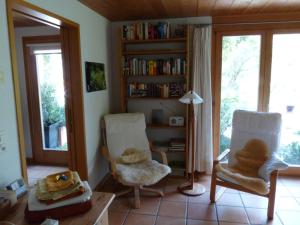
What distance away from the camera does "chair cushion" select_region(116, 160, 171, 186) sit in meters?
2.56

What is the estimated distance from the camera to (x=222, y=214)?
2.51 metres

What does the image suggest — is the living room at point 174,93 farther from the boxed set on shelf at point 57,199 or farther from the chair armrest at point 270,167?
the boxed set on shelf at point 57,199

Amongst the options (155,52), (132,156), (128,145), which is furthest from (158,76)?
(132,156)

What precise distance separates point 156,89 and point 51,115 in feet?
6.05

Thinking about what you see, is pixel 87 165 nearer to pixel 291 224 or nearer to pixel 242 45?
pixel 291 224

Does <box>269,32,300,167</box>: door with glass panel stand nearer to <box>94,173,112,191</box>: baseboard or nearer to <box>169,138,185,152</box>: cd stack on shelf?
<box>169,138,185,152</box>: cd stack on shelf

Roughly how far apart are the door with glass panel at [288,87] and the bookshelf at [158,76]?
1.21 metres

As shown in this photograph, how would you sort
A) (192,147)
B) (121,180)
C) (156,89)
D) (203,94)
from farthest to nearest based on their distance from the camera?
(156,89) → (203,94) → (192,147) → (121,180)

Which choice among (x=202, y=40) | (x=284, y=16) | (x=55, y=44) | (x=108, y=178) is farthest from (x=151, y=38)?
A: (x=108, y=178)

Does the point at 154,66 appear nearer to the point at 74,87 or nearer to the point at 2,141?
the point at 74,87

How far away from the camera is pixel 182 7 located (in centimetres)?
286

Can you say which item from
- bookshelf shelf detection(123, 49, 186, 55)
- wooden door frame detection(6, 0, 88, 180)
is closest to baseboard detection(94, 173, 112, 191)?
wooden door frame detection(6, 0, 88, 180)

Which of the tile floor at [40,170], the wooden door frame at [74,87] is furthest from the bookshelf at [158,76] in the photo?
the tile floor at [40,170]

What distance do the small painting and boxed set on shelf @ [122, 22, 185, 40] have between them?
57 centimetres
